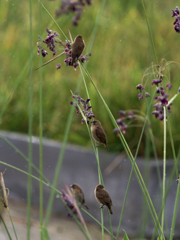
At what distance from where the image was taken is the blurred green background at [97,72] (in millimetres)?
1578

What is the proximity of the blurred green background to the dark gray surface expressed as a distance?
0.08 m

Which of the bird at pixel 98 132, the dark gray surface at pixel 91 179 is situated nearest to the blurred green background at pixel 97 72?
the dark gray surface at pixel 91 179

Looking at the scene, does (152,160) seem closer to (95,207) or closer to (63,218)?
(95,207)

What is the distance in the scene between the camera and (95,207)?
1.49 metres

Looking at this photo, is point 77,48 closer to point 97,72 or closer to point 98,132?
point 98,132

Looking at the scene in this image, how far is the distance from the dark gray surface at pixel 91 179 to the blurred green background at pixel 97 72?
81 mm

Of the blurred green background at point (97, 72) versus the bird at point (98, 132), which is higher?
the blurred green background at point (97, 72)

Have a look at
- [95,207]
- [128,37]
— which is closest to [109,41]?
[128,37]

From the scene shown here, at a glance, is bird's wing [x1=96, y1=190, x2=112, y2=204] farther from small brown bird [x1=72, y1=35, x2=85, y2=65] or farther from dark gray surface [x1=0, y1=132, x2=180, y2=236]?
dark gray surface [x1=0, y1=132, x2=180, y2=236]

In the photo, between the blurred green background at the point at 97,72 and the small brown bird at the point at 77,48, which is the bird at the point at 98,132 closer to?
the small brown bird at the point at 77,48

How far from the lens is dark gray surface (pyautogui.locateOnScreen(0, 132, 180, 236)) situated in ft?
4.71

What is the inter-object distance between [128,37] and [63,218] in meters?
1.14

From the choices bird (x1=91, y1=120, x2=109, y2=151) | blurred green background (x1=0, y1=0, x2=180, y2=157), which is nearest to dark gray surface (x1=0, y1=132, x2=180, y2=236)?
blurred green background (x1=0, y1=0, x2=180, y2=157)

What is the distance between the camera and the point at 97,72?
1.82 metres
